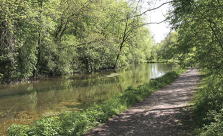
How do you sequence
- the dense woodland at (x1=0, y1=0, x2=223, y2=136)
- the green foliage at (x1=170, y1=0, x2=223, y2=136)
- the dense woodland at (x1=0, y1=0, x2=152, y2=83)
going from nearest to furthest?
the green foliage at (x1=170, y1=0, x2=223, y2=136) < the dense woodland at (x1=0, y1=0, x2=223, y2=136) < the dense woodland at (x1=0, y1=0, x2=152, y2=83)

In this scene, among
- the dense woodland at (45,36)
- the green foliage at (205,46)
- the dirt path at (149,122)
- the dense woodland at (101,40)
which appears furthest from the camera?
the dense woodland at (45,36)

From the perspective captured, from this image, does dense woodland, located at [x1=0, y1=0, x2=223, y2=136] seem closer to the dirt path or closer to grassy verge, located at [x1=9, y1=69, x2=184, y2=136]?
the dirt path

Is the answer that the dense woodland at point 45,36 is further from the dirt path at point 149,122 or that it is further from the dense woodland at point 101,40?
the dirt path at point 149,122

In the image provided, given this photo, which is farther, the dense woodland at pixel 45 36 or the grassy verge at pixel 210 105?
the dense woodland at pixel 45 36

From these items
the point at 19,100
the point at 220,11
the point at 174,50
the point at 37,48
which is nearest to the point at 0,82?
the point at 37,48

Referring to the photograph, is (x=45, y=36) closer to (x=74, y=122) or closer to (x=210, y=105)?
(x=74, y=122)

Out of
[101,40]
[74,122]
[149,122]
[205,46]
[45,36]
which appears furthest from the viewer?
[101,40]

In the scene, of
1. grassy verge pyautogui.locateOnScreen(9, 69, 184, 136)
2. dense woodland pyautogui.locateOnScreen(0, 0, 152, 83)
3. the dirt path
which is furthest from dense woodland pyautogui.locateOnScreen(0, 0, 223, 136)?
grassy verge pyautogui.locateOnScreen(9, 69, 184, 136)

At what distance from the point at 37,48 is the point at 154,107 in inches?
701

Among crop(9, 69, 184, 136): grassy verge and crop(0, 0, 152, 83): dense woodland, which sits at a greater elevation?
crop(0, 0, 152, 83): dense woodland

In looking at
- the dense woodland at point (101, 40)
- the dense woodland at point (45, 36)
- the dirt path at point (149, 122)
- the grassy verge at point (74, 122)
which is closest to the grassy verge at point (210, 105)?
the dense woodland at point (101, 40)

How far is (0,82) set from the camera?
17.6 m

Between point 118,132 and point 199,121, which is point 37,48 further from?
point 199,121

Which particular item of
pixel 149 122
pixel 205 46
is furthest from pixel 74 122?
pixel 205 46
